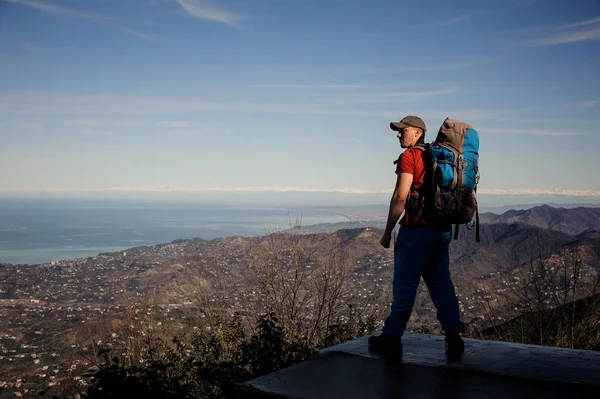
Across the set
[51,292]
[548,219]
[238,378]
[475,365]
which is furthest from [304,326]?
[548,219]

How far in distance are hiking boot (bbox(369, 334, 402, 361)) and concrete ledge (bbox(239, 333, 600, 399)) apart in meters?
0.07

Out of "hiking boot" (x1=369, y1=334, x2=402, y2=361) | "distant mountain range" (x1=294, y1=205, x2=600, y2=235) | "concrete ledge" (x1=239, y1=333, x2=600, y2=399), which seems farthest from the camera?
"distant mountain range" (x1=294, y1=205, x2=600, y2=235)

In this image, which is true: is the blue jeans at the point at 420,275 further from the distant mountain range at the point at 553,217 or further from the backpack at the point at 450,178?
the distant mountain range at the point at 553,217

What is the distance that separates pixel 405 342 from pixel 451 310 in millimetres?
466

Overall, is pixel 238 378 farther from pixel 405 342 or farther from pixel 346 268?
pixel 346 268

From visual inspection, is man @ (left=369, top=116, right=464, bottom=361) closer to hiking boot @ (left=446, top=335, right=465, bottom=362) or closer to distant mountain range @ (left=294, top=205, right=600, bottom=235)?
hiking boot @ (left=446, top=335, right=465, bottom=362)

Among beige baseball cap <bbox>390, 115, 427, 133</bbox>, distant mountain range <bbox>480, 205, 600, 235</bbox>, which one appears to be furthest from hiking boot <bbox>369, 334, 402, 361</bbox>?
distant mountain range <bbox>480, 205, 600, 235</bbox>

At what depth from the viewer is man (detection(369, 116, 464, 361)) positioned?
3533mm

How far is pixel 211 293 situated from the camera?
9.24 metres

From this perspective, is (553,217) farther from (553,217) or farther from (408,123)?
(408,123)

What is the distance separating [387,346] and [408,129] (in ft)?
5.17

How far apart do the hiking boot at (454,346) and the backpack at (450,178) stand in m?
0.85

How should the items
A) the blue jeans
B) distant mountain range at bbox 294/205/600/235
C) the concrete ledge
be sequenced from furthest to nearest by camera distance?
distant mountain range at bbox 294/205/600/235 < the blue jeans < the concrete ledge

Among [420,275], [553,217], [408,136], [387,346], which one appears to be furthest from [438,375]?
[553,217]
